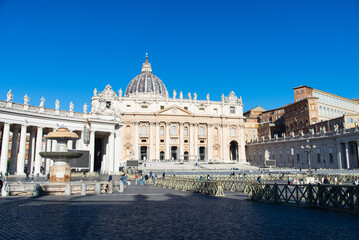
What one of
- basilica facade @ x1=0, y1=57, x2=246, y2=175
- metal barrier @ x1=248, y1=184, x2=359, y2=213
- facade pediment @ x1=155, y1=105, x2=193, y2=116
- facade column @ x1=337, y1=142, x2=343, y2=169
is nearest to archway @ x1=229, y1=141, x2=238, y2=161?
basilica facade @ x1=0, y1=57, x2=246, y2=175

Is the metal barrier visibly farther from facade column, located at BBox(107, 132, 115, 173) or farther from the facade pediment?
the facade pediment

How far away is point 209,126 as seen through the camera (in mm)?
80375

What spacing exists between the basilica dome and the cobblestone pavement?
80.1 m

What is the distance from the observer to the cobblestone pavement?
7.99 m

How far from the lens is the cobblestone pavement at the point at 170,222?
26.2 feet

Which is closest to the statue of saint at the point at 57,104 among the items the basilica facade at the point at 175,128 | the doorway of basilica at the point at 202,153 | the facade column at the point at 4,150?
the facade column at the point at 4,150

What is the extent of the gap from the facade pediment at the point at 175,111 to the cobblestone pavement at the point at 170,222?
63161 mm

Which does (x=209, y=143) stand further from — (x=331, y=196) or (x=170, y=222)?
(x=170, y=222)

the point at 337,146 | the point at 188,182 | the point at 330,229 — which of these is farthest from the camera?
the point at 337,146

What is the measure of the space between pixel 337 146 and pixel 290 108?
28.4 meters

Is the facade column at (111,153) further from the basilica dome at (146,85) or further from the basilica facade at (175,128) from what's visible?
the basilica dome at (146,85)

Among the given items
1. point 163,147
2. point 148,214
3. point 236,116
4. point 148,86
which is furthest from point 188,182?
point 148,86

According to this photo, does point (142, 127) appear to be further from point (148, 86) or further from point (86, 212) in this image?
point (86, 212)

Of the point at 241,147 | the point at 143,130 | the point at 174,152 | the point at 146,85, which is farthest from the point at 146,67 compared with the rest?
the point at 241,147
